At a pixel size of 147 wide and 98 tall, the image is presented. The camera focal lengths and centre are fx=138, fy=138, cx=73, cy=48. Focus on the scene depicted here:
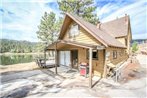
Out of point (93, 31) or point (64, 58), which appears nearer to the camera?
point (93, 31)

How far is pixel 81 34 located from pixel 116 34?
10.6 m

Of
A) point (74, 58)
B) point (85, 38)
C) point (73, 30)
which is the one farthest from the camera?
point (74, 58)

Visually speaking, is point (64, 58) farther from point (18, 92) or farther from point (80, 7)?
point (80, 7)

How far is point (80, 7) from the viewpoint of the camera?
2209cm

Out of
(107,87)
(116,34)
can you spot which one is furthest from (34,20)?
(107,87)

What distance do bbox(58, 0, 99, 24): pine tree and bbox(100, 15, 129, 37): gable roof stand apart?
8.92ft

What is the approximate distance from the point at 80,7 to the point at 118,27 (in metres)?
6.99

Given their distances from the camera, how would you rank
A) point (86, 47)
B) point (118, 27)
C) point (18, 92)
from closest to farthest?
point (18, 92)
point (86, 47)
point (118, 27)

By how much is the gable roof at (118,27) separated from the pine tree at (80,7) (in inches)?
107

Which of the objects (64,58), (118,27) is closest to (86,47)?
(64,58)

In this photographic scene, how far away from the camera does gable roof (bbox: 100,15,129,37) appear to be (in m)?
20.6

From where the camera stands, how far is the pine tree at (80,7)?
21.8 metres

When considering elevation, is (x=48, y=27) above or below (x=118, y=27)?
above

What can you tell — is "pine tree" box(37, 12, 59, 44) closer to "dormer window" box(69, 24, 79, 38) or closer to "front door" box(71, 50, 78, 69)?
"front door" box(71, 50, 78, 69)
